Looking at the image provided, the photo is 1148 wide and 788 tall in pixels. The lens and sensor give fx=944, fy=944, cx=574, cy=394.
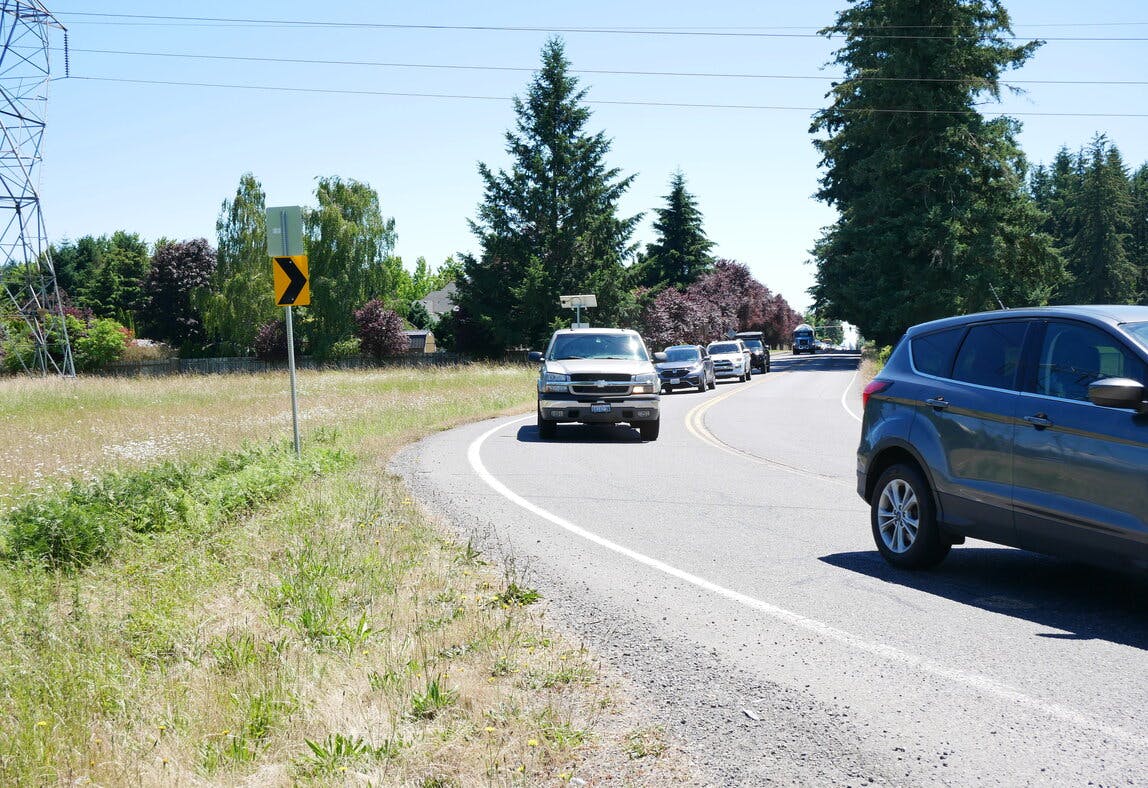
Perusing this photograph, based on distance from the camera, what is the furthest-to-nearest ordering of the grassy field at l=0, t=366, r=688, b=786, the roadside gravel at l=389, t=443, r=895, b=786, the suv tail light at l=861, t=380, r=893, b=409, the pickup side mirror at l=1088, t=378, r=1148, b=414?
the suv tail light at l=861, t=380, r=893, b=409 < the pickup side mirror at l=1088, t=378, r=1148, b=414 < the grassy field at l=0, t=366, r=688, b=786 < the roadside gravel at l=389, t=443, r=895, b=786

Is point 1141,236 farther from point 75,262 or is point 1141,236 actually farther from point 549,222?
point 75,262

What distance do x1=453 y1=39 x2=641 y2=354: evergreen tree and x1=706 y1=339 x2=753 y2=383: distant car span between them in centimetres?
910

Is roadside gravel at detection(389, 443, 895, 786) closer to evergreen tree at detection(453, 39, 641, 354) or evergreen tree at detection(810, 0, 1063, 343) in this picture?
evergreen tree at detection(810, 0, 1063, 343)

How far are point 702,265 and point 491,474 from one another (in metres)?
70.2

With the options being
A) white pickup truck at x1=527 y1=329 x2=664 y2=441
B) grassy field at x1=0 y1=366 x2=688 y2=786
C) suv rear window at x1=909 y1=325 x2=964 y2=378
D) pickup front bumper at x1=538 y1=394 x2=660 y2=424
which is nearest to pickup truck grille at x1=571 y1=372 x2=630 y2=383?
white pickup truck at x1=527 y1=329 x2=664 y2=441

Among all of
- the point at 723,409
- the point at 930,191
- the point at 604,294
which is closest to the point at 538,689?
the point at 723,409

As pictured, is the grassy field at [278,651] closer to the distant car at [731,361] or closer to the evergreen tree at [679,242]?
the distant car at [731,361]

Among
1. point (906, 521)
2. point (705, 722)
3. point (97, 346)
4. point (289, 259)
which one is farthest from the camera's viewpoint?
point (97, 346)

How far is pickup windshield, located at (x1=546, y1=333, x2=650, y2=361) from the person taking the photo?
17.7 m

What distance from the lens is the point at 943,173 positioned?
4434 cm

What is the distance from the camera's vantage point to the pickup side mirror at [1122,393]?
16.9ft

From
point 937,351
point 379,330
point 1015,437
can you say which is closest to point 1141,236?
point 379,330

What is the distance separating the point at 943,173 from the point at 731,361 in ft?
43.2

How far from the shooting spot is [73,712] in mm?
4336
